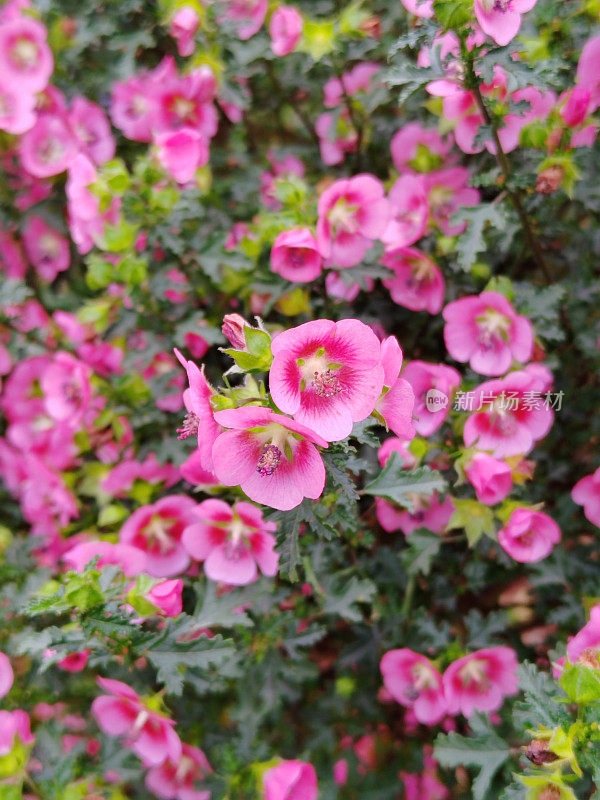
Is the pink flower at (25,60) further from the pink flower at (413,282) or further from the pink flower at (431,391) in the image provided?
the pink flower at (431,391)

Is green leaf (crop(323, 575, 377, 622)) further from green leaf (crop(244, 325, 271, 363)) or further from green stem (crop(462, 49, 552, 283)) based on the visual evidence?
green stem (crop(462, 49, 552, 283))

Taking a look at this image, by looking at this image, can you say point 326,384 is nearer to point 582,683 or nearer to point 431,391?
point 431,391

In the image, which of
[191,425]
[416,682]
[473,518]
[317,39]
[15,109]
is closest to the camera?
[191,425]

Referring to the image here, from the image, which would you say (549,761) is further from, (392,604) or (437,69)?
(437,69)

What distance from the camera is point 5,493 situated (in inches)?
78.4

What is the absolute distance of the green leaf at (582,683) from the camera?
98 centimetres

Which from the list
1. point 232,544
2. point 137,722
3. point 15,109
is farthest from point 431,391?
point 15,109

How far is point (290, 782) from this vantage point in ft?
4.32

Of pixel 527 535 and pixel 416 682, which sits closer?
pixel 527 535

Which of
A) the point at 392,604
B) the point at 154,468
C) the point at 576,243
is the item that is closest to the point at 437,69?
the point at 576,243

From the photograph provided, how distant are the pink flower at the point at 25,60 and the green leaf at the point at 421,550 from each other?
1613 mm

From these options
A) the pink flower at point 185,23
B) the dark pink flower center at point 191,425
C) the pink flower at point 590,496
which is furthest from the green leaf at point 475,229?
the pink flower at point 185,23

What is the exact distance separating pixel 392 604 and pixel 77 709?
0.99 m

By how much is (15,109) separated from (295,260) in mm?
1070
